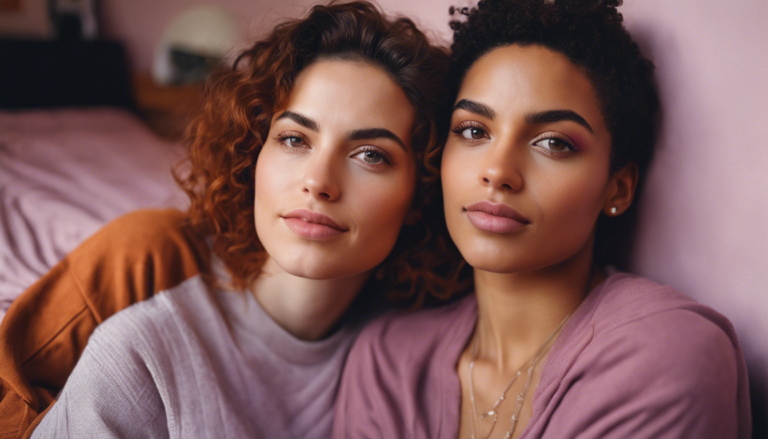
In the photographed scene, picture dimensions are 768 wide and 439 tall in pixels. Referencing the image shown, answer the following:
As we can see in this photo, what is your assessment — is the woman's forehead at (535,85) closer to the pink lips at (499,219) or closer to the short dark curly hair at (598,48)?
the short dark curly hair at (598,48)

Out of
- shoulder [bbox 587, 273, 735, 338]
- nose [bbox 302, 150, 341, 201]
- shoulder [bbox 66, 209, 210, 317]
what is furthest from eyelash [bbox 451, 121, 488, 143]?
shoulder [bbox 66, 209, 210, 317]

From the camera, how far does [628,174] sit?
107 cm

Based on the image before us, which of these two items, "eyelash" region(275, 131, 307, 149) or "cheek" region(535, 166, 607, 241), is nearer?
"cheek" region(535, 166, 607, 241)

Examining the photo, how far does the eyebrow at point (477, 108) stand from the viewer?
953mm

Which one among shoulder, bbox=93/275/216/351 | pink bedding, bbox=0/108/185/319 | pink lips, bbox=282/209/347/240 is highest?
pink lips, bbox=282/209/347/240

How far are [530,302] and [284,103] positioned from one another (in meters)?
0.65

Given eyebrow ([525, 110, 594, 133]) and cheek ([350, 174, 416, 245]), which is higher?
eyebrow ([525, 110, 594, 133])

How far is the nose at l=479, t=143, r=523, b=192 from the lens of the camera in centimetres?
90

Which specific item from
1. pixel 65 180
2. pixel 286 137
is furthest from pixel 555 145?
pixel 65 180

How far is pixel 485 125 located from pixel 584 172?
0.20m

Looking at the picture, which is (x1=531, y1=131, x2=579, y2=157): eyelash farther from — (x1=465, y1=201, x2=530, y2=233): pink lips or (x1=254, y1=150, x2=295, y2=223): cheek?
(x1=254, y1=150, x2=295, y2=223): cheek

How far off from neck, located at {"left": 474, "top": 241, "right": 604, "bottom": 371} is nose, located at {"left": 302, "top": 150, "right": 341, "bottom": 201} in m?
0.37

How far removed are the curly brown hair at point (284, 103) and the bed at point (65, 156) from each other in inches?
24.4

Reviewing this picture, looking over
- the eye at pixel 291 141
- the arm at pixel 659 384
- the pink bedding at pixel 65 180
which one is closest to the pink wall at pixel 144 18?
the pink bedding at pixel 65 180
